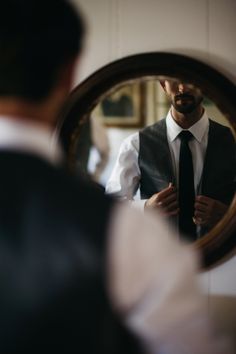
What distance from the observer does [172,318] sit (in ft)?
1.89

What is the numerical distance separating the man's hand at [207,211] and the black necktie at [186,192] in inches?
0.6

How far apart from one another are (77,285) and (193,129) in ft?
3.90

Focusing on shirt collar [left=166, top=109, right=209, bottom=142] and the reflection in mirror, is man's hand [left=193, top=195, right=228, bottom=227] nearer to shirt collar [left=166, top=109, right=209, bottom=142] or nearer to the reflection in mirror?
the reflection in mirror

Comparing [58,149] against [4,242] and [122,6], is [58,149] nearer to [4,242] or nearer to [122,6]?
[122,6]

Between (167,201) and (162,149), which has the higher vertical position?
(162,149)

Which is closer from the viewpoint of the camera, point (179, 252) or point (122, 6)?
point (179, 252)

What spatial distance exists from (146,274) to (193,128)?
115 centimetres

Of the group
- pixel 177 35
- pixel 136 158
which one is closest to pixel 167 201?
pixel 136 158

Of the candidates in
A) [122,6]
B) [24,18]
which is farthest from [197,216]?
[24,18]

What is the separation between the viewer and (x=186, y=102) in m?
1.64

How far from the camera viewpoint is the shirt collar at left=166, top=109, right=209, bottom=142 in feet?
5.39

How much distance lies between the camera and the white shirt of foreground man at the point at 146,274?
55 centimetres

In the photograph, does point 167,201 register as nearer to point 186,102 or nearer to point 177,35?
point 186,102

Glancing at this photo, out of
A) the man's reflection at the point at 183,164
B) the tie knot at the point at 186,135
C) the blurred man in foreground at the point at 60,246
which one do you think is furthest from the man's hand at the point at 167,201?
the blurred man in foreground at the point at 60,246
